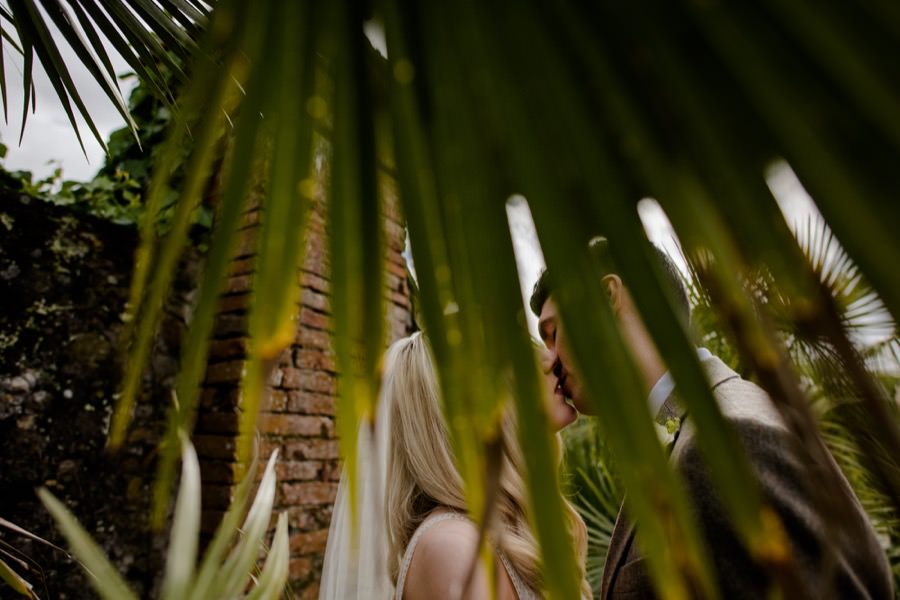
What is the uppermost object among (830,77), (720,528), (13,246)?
(13,246)

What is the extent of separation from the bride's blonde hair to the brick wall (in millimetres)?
512

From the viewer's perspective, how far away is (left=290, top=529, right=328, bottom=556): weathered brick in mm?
2162

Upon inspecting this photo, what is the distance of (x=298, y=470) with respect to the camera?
7.28 ft

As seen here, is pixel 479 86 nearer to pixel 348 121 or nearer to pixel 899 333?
pixel 348 121

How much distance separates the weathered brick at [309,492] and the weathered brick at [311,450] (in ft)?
0.36

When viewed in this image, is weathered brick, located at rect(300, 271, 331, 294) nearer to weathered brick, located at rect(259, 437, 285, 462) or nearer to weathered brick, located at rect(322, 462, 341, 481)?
weathered brick, located at rect(259, 437, 285, 462)

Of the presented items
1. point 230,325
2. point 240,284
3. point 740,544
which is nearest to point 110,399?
point 230,325

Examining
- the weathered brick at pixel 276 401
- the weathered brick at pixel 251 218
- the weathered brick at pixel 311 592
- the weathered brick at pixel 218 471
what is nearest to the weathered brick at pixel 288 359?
the weathered brick at pixel 276 401

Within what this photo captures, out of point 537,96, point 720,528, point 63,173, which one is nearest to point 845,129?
point 537,96

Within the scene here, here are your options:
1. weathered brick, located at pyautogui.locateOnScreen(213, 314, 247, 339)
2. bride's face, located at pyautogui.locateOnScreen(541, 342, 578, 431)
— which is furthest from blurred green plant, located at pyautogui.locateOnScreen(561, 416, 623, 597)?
weathered brick, located at pyautogui.locateOnScreen(213, 314, 247, 339)

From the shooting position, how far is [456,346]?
0.84ft

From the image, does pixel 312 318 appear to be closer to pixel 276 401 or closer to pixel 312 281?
pixel 312 281

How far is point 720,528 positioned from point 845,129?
3.28 ft

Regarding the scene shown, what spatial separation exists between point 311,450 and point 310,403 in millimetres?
203
